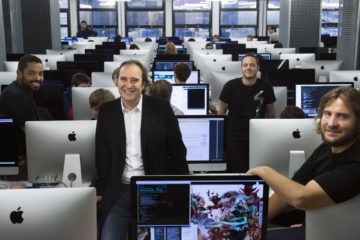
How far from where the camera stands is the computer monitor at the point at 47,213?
193 centimetres

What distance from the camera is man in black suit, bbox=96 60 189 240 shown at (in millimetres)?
3188

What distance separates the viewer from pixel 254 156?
3.38 m

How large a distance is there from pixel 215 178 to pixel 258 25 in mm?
20522

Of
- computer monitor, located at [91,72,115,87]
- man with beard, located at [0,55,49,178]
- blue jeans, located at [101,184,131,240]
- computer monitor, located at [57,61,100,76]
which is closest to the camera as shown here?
blue jeans, located at [101,184,131,240]

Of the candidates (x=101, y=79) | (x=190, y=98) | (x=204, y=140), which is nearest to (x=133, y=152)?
(x=204, y=140)

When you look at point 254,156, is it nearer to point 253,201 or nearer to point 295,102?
point 253,201

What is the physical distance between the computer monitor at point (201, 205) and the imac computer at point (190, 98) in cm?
354

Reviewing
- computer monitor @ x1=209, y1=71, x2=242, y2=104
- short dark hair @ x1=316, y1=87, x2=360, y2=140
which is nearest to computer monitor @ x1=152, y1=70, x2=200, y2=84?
computer monitor @ x1=209, y1=71, x2=242, y2=104

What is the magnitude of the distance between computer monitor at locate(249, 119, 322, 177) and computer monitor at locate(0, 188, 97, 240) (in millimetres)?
1525

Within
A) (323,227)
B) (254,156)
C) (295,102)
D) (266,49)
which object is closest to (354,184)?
(323,227)

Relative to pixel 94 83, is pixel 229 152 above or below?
below

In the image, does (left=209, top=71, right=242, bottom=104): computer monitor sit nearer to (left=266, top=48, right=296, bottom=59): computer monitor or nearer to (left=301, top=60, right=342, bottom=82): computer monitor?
Result: (left=301, top=60, right=342, bottom=82): computer monitor

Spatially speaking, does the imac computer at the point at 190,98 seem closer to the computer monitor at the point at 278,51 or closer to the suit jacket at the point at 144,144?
the suit jacket at the point at 144,144

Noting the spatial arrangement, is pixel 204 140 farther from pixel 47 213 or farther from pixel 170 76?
pixel 170 76
